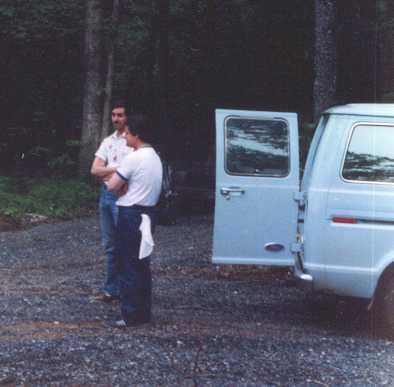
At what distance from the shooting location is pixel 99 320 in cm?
912

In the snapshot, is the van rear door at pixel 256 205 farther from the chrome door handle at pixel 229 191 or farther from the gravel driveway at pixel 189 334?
the gravel driveway at pixel 189 334

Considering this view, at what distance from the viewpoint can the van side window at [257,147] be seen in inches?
368

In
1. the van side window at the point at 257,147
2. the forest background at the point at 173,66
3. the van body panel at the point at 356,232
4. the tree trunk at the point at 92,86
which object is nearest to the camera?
the van body panel at the point at 356,232

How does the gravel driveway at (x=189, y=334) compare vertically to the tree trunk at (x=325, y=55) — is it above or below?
below

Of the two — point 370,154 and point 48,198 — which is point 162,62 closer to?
point 48,198

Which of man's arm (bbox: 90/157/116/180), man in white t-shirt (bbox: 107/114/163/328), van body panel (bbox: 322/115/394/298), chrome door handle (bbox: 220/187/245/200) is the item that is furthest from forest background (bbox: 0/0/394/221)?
van body panel (bbox: 322/115/394/298)

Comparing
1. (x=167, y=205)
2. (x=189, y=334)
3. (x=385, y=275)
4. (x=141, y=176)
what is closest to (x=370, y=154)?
(x=385, y=275)

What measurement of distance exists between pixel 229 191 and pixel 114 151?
1280 millimetres

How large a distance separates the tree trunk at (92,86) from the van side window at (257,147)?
13373 mm

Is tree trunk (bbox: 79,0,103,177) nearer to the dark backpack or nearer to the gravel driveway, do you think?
the dark backpack

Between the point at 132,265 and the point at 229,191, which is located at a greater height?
the point at 229,191

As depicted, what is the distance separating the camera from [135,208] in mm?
8703

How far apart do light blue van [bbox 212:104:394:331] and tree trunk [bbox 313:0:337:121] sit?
507 cm

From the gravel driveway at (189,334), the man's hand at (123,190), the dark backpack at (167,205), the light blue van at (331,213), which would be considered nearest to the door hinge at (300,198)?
the light blue van at (331,213)
